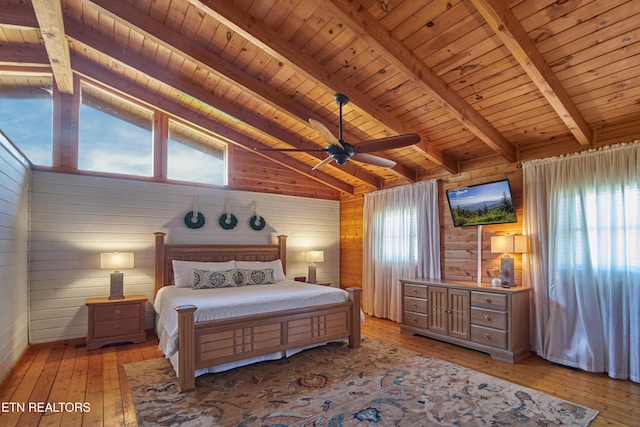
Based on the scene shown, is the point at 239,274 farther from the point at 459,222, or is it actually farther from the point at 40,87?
the point at 40,87

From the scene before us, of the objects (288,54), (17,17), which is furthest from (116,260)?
(288,54)

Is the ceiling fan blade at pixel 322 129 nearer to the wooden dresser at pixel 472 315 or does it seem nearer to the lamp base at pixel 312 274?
the wooden dresser at pixel 472 315

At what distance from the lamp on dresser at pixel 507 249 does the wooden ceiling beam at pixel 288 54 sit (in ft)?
6.12

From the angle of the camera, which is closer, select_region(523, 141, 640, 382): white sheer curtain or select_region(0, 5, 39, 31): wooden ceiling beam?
select_region(523, 141, 640, 382): white sheer curtain

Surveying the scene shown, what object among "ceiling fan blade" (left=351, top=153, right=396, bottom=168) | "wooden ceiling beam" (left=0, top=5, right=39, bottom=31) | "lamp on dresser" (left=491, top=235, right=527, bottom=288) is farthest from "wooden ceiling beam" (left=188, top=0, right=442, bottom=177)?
Result: "wooden ceiling beam" (left=0, top=5, right=39, bottom=31)

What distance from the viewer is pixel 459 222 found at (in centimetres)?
493

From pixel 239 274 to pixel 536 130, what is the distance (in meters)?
4.43

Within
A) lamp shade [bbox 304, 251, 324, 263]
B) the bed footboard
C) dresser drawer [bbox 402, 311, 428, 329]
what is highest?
lamp shade [bbox 304, 251, 324, 263]

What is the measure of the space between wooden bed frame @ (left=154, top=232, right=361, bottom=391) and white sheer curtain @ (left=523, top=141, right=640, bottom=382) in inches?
91.2

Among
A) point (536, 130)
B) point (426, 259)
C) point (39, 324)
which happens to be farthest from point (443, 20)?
point (39, 324)

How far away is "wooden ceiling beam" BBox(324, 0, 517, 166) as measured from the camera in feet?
8.98

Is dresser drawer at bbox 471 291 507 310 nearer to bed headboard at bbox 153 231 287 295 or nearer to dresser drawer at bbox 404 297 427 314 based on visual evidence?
dresser drawer at bbox 404 297 427 314

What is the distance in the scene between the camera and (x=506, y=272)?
412 cm

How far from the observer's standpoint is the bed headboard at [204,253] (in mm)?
5066
